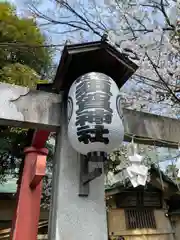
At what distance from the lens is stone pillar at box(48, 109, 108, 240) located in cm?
211

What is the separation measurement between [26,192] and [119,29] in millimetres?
3333

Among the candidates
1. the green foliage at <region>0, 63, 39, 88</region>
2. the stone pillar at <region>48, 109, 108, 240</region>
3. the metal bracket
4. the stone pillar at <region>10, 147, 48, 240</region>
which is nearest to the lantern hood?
the stone pillar at <region>48, 109, 108, 240</region>

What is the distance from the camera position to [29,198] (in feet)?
13.3

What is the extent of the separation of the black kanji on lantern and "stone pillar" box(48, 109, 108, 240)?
437mm

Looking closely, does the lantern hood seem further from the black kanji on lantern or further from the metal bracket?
the metal bracket

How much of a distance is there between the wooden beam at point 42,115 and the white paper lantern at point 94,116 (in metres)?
0.33

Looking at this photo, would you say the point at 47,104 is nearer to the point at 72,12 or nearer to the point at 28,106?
the point at 28,106

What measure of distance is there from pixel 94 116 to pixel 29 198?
2613mm

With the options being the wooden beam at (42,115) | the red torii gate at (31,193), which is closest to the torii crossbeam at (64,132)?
the wooden beam at (42,115)

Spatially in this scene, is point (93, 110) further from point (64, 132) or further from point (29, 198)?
point (29, 198)

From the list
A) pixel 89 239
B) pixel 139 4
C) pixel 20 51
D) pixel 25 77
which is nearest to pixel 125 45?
pixel 139 4

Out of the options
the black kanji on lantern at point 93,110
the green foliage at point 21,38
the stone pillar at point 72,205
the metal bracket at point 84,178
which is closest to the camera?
the black kanji on lantern at point 93,110

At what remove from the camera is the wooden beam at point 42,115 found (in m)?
2.38

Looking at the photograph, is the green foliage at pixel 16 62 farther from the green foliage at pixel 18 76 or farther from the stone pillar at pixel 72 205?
the stone pillar at pixel 72 205
